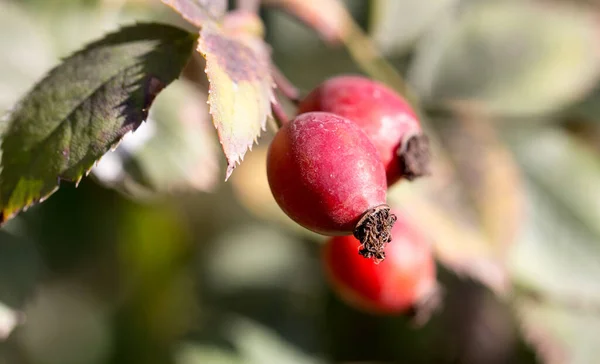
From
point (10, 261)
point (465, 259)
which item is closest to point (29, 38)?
point (10, 261)

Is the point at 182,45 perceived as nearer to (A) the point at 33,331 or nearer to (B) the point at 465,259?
(B) the point at 465,259

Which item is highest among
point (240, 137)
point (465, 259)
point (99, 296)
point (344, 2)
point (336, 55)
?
point (344, 2)

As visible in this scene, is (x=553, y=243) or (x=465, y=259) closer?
(x=465, y=259)

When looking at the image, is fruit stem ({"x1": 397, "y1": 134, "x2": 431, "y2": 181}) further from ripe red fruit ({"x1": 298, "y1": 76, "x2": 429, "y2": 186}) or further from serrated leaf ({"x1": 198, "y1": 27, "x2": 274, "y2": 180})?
serrated leaf ({"x1": 198, "y1": 27, "x2": 274, "y2": 180})

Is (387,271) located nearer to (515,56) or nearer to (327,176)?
(327,176)

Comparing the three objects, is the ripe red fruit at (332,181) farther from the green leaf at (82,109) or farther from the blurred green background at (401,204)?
the blurred green background at (401,204)

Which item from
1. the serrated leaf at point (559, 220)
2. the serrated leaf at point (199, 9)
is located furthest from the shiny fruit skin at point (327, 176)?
the serrated leaf at point (559, 220)

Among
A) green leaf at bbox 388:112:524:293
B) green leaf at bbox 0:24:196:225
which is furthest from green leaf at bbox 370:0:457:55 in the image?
green leaf at bbox 0:24:196:225

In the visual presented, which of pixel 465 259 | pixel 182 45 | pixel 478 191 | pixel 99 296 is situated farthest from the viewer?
pixel 99 296
